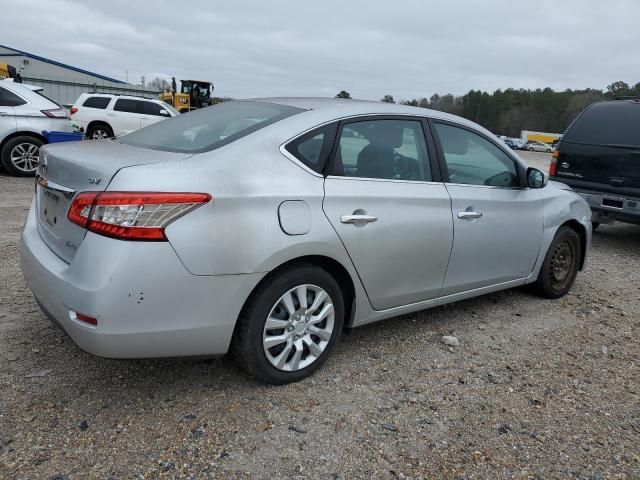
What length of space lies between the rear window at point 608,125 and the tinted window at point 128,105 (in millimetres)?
12397

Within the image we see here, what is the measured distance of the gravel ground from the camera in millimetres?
2336

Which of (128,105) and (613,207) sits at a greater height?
(128,105)

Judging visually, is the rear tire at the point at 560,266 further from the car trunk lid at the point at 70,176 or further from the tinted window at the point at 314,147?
the car trunk lid at the point at 70,176

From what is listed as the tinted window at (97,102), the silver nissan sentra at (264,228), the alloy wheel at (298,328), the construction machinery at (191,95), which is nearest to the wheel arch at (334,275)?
the silver nissan sentra at (264,228)

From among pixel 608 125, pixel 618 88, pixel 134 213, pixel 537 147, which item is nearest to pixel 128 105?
pixel 608 125

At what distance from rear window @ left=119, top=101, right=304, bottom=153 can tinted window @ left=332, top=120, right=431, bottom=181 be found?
1.18 feet

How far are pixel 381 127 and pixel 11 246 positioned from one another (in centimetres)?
387

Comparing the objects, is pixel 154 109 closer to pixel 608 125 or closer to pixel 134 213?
pixel 608 125

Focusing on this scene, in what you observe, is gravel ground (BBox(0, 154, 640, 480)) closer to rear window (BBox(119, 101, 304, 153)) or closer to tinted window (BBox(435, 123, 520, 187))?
tinted window (BBox(435, 123, 520, 187))

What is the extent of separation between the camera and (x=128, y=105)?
1562cm

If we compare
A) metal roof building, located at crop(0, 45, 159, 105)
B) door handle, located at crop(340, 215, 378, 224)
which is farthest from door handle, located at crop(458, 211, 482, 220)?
metal roof building, located at crop(0, 45, 159, 105)

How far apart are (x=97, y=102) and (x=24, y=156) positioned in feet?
22.4

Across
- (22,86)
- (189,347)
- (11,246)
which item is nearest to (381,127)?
(189,347)

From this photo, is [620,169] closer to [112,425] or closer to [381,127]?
[381,127]
